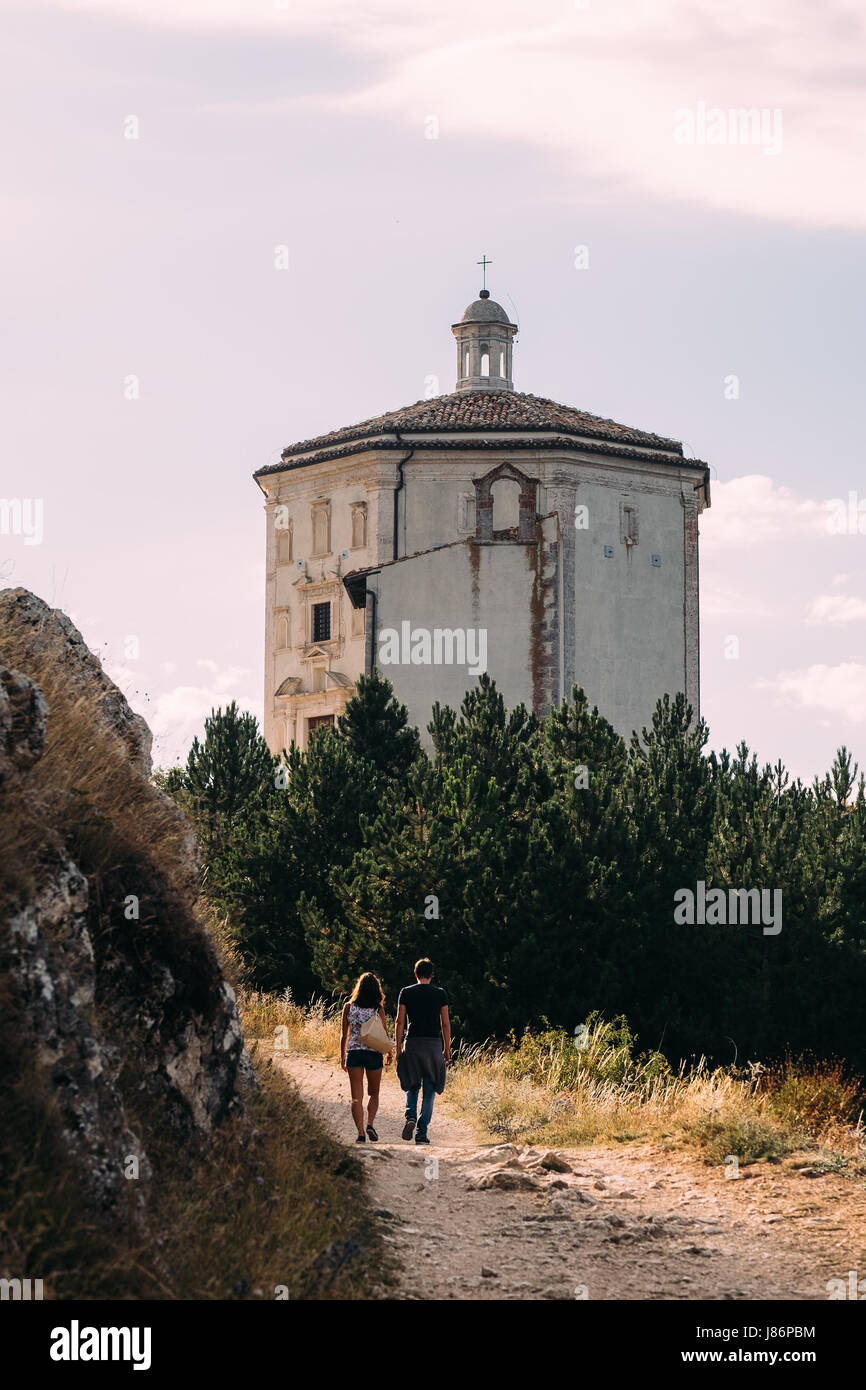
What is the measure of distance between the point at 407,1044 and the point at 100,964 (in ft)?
20.6

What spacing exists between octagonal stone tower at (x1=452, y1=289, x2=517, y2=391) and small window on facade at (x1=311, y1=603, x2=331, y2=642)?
1316 cm

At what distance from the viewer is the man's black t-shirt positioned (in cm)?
1566

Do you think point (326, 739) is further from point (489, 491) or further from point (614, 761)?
point (489, 491)

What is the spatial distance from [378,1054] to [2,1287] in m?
8.62

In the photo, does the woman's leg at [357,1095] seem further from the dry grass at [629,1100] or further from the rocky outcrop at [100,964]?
the rocky outcrop at [100,964]

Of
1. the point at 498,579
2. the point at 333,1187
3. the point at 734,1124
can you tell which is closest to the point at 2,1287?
the point at 333,1187

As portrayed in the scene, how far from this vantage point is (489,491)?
187 ft

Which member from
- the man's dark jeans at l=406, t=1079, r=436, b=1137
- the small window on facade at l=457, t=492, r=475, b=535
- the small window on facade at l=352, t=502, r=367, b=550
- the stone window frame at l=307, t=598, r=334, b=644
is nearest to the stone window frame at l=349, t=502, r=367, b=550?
the small window on facade at l=352, t=502, r=367, b=550

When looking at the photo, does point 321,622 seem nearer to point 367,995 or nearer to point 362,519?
point 362,519

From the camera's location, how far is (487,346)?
66.4m

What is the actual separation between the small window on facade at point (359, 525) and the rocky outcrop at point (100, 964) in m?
45.9

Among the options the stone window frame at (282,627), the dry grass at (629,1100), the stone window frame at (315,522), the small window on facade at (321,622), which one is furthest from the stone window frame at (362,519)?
the dry grass at (629,1100)

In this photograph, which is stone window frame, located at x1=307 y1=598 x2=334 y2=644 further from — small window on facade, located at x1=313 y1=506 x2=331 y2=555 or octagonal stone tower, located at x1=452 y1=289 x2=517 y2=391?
octagonal stone tower, located at x1=452 y1=289 x2=517 y2=391

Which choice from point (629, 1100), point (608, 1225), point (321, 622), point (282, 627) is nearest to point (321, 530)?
point (321, 622)
